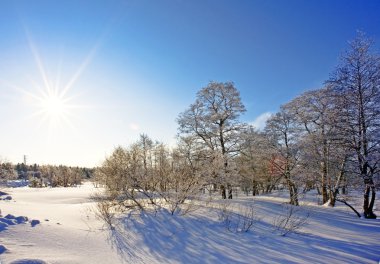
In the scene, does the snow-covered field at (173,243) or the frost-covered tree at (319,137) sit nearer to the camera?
the snow-covered field at (173,243)

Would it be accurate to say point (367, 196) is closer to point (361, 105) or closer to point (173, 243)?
point (361, 105)

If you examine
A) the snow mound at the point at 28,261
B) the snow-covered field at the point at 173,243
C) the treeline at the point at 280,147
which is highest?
the treeline at the point at 280,147

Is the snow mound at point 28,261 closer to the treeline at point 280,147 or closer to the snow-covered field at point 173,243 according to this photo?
the snow-covered field at point 173,243

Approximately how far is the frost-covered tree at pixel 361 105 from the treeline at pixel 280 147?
44 millimetres

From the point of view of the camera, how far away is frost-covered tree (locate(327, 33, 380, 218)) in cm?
1439

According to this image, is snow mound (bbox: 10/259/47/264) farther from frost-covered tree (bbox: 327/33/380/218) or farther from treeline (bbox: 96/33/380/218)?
frost-covered tree (bbox: 327/33/380/218)

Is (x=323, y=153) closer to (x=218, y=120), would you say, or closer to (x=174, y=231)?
(x=218, y=120)

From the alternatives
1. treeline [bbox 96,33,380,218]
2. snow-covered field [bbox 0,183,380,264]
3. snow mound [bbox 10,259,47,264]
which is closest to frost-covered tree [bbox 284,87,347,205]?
treeline [bbox 96,33,380,218]

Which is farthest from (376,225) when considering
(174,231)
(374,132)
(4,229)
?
(4,229)

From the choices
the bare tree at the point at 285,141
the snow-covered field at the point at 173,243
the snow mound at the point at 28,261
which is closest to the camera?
the snow mound at the point at 28,261

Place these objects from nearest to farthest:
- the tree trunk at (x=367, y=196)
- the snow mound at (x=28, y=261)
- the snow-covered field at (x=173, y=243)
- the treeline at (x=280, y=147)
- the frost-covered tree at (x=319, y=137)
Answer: the snow mound at (x=28, y=261)
the snow-covered field at (x=173, y=243)
the treeline at (x=280, y=147)
the tree trunk at (x=367, y=196)
the frost-covered tree at (x=319, y=137)

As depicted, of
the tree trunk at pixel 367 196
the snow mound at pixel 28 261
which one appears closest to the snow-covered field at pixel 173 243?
the snow mound at pixel 28 261

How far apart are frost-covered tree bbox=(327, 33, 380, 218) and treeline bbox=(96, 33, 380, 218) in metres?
0.04

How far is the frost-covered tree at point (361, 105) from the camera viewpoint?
14.4m
